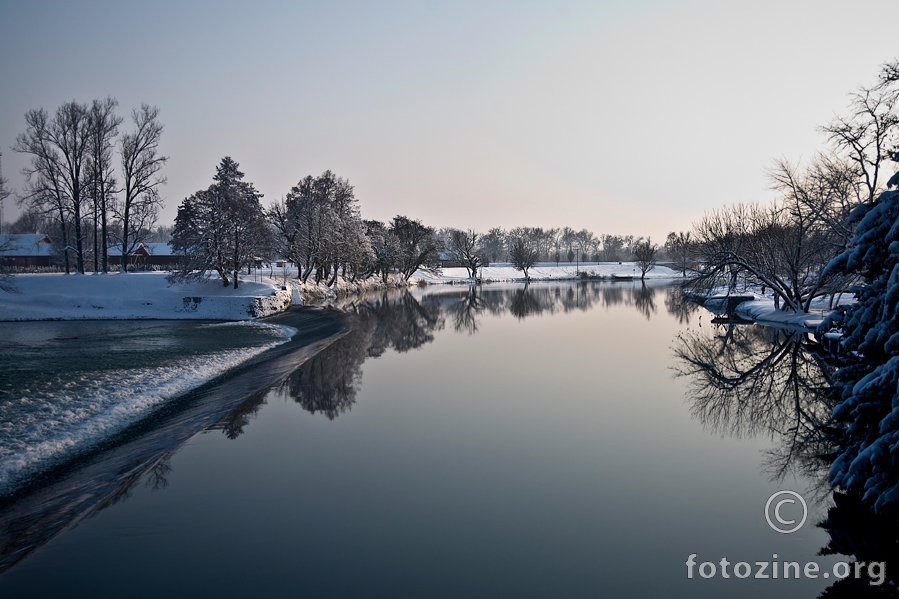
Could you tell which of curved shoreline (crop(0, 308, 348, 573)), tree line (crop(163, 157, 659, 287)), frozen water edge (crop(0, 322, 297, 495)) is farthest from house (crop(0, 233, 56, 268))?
curved shoreline (crop(0, 308, 348, 573))

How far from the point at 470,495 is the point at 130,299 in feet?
108

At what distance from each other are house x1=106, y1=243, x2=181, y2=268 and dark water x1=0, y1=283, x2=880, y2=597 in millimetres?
74101

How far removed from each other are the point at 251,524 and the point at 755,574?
19.3ft

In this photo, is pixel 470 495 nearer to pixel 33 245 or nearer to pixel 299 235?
pixel 299 235

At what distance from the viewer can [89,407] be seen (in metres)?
11.6

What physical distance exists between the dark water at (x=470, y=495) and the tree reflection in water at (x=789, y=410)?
0.21ft

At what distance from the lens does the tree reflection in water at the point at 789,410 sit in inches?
238

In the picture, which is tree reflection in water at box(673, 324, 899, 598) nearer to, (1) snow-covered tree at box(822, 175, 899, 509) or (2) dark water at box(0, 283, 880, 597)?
(2) dark water at box(0, 283, 880, 597)

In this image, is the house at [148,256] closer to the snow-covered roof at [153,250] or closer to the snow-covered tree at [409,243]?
the snow-covered roof at [153,250]

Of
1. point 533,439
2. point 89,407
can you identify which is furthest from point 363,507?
point 89,407

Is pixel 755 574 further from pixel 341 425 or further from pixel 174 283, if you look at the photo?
pixel 174 283

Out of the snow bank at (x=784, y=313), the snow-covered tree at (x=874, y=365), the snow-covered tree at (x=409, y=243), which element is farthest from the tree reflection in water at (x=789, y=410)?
the snow-covered tree at (x=409, y=243)

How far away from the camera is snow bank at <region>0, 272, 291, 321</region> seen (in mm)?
31281

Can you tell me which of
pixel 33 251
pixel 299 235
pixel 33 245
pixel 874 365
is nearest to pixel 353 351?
pixel 874 365
